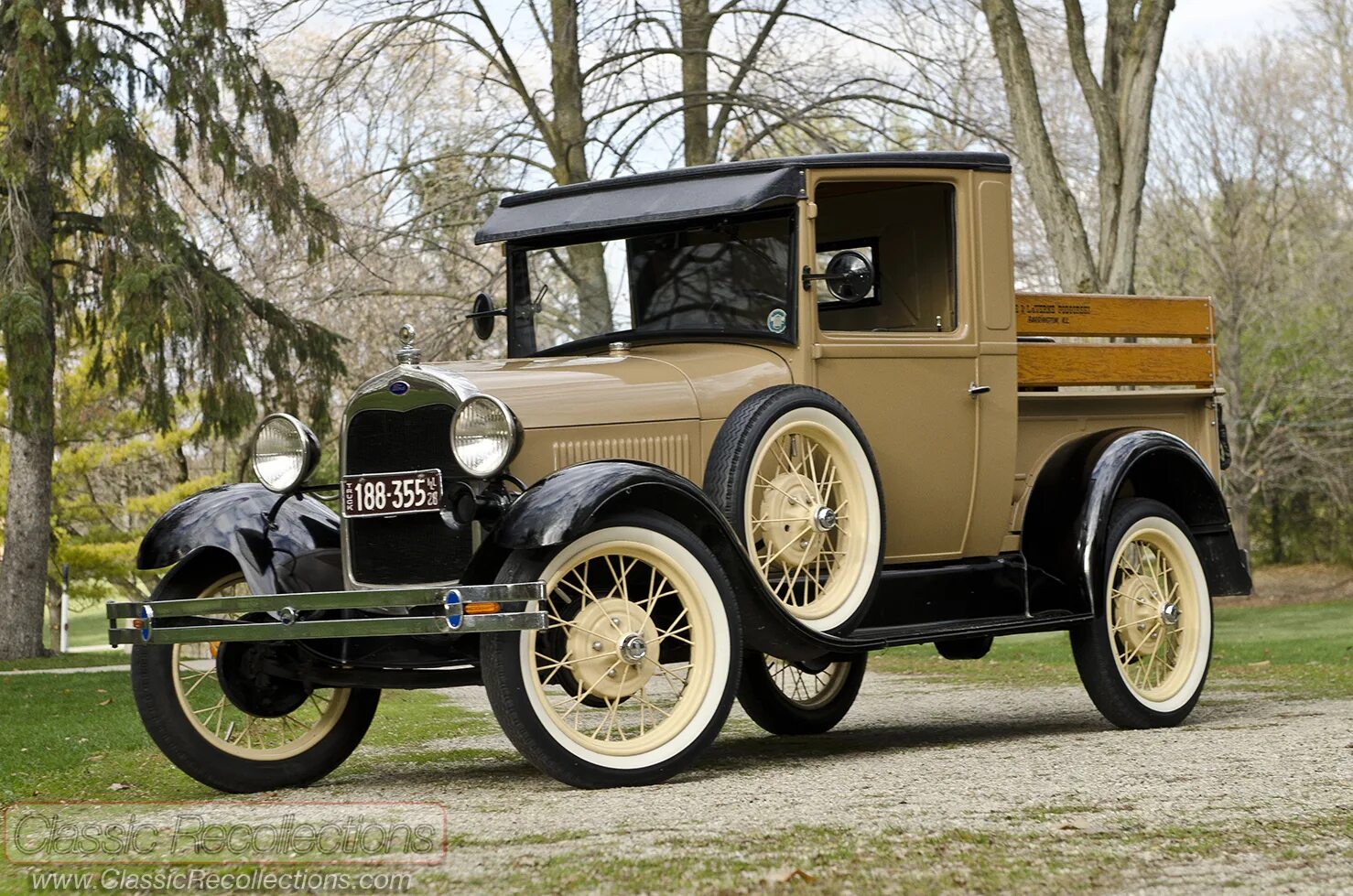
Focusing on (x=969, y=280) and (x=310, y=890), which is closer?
(x=310, y=890)

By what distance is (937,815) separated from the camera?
488 centimetres

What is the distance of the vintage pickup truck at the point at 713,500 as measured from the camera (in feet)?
19.2

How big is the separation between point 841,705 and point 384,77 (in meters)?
12.1

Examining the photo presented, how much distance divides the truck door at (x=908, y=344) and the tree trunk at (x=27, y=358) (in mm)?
10090

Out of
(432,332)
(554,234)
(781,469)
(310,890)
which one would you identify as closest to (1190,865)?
(310,890)

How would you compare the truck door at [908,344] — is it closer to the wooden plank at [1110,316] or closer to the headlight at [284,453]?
the wooden plank at [1110,316]

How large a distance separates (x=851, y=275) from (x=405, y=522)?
1985mm

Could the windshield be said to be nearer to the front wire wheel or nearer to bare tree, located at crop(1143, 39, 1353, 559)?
the front wire wheel

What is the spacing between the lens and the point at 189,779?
22.7 ft

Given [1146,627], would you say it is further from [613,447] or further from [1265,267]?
[1265,267]

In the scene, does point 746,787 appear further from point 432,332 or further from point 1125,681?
point 432,332

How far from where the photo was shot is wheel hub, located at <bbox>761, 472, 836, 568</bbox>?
6.61 metres

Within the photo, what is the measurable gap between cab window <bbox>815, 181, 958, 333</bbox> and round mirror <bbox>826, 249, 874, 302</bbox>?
0.68m

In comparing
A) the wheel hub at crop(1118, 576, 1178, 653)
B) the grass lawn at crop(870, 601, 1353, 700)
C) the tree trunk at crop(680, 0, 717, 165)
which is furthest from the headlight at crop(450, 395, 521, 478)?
the tree trunk at crop(680, 0, 717, 165)
